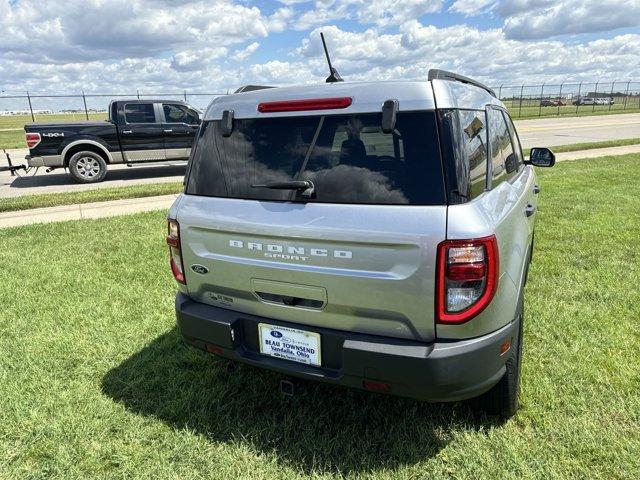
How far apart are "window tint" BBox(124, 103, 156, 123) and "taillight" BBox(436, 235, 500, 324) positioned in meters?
11.9

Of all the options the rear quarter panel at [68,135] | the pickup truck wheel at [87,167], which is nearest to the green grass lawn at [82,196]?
the pickup truck wheel at [87,167]

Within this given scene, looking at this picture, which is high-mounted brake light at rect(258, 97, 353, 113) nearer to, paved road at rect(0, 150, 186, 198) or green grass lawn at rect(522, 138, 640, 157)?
paved road at rect(0, 150, 186, 198)

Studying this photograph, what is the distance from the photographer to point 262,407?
9.62ft

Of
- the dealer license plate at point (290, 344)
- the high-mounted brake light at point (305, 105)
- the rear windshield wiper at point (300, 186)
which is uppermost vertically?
the high-mounted brake light at point (305, 105)

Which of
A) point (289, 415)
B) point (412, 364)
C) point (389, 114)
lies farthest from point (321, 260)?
point (289, 415)

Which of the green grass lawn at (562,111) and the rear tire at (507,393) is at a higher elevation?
the rear tire at (507,393)

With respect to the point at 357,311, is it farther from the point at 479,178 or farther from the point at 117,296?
the point at 117,296

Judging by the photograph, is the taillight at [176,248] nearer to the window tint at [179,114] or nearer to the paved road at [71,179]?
the paved road at [71,179]

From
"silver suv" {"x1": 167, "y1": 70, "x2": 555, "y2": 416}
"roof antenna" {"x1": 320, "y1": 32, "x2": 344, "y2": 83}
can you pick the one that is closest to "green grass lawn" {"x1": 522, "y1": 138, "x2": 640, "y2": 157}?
"roof antenna" {"x1": 320, "y1": 32, "x2": 344, "y2": 83}

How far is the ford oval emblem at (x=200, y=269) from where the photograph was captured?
2.63m

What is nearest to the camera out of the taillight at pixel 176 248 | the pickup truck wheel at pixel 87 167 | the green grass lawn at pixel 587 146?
the taillight at pixel 176 248

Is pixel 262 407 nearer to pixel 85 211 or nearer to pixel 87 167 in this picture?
pixel 85 211

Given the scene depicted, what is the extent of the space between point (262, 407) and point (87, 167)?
10.8 metres

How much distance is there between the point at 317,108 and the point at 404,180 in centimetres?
60
